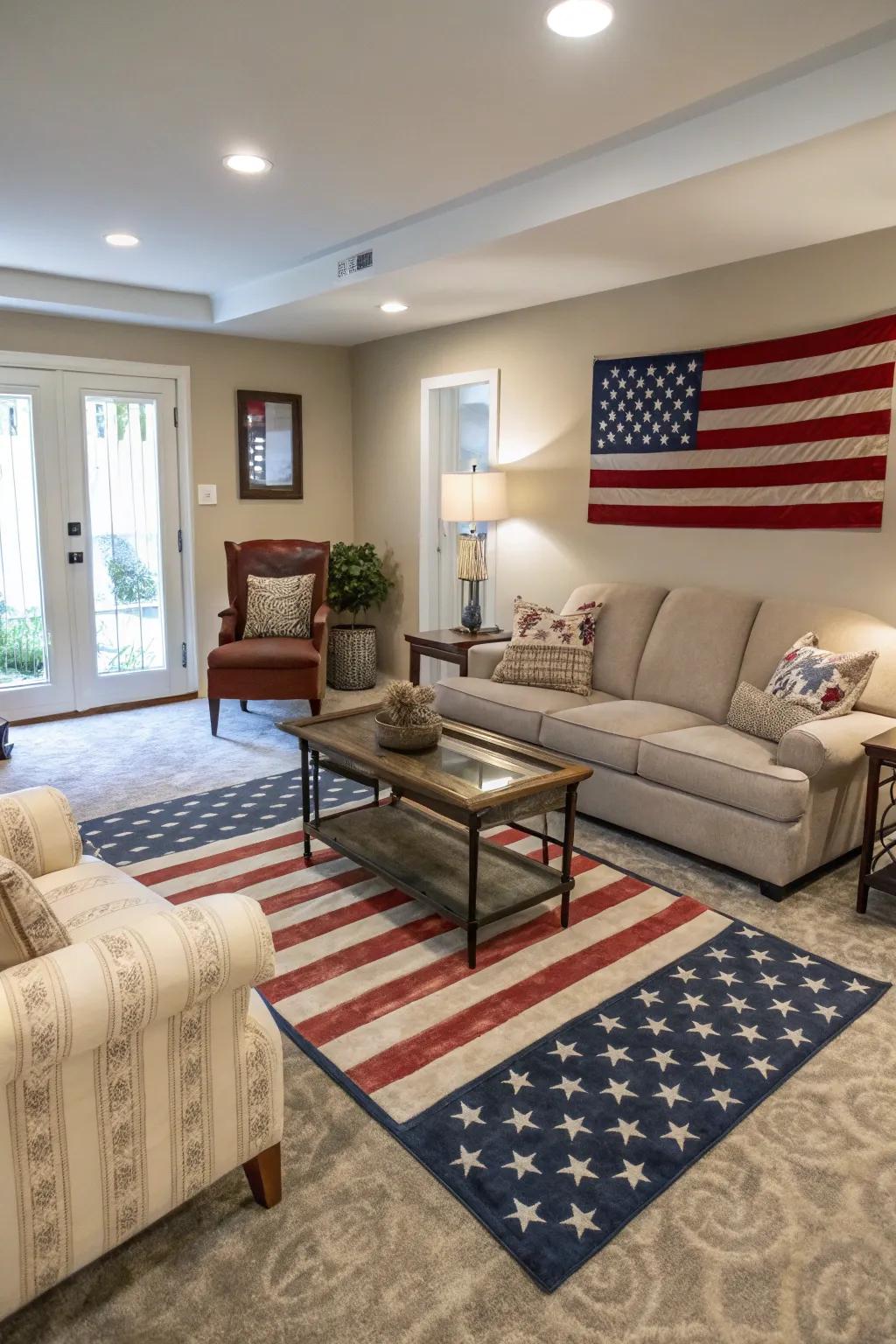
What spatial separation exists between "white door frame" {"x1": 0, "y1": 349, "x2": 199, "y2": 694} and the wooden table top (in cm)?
291

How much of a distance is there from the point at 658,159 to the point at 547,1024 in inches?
107

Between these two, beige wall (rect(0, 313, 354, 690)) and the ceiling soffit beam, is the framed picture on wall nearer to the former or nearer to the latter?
beige wall (rect(0, 313, 354, 690))

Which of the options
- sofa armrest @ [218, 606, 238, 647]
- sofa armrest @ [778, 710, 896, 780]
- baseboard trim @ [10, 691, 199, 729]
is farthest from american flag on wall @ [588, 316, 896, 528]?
baseboard trim @ [10, 691, 199, 729]

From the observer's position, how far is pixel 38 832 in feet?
7.43

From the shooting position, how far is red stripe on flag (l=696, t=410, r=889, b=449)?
3561mm

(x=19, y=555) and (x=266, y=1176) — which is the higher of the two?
(x=19, y=555)

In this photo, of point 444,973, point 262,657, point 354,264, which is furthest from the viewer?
point 262,657

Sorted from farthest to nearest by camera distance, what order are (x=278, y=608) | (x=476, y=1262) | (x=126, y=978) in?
(x=278, y=608)
(x=476, y=1262)
(x=126, y=978)

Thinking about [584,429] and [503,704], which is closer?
[503,704]

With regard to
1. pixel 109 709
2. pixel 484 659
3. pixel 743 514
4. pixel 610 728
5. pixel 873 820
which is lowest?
pixel 109 709

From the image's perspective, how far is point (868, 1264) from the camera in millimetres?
1637

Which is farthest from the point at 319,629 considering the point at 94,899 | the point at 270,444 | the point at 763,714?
the point at 94,899

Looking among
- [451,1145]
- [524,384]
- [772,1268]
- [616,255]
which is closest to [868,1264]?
[772,1268]

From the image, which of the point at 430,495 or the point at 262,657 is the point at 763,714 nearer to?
the point at 262,657
